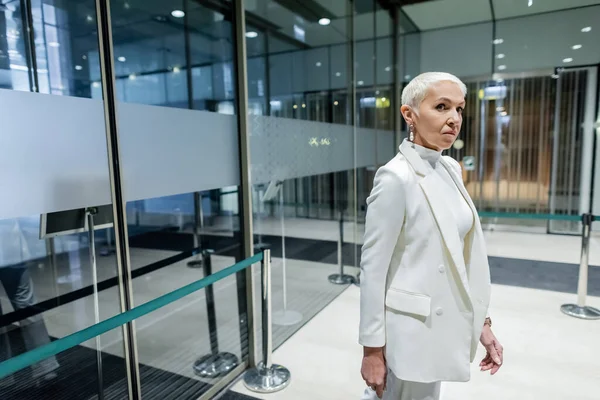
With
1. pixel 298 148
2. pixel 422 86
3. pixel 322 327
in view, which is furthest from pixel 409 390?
pixel 298 148

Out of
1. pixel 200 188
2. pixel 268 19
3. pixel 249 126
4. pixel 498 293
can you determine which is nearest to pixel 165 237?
pixel 200 188

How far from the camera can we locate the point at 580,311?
3.37m

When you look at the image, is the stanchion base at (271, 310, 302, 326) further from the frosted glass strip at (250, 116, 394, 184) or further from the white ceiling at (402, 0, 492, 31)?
the white ceiling at (402, 0, 492, 31)

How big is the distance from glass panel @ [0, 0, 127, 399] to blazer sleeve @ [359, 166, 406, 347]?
46.9 inches

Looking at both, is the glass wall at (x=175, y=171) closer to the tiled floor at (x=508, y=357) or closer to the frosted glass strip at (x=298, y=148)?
the frosted glass strip at (x=298, y=148)


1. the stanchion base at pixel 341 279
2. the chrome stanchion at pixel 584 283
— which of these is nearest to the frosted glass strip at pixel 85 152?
the stanchion base at pixel 341 279

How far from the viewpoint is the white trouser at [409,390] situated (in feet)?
4.65

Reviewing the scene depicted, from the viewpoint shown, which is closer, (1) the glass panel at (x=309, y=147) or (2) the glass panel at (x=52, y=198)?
(2) the glass panel at (x=52, y=198)

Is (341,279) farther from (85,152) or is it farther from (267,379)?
(85,152)

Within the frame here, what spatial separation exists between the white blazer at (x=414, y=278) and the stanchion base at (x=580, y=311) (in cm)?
274

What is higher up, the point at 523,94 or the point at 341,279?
the point at 523,94

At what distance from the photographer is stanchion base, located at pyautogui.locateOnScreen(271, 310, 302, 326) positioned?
127 inches

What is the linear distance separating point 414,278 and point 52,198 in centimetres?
138

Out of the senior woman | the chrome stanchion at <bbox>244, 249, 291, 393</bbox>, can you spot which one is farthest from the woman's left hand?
the chrome stanchion at <bbox>244, 249, 291, 393</bbox>
